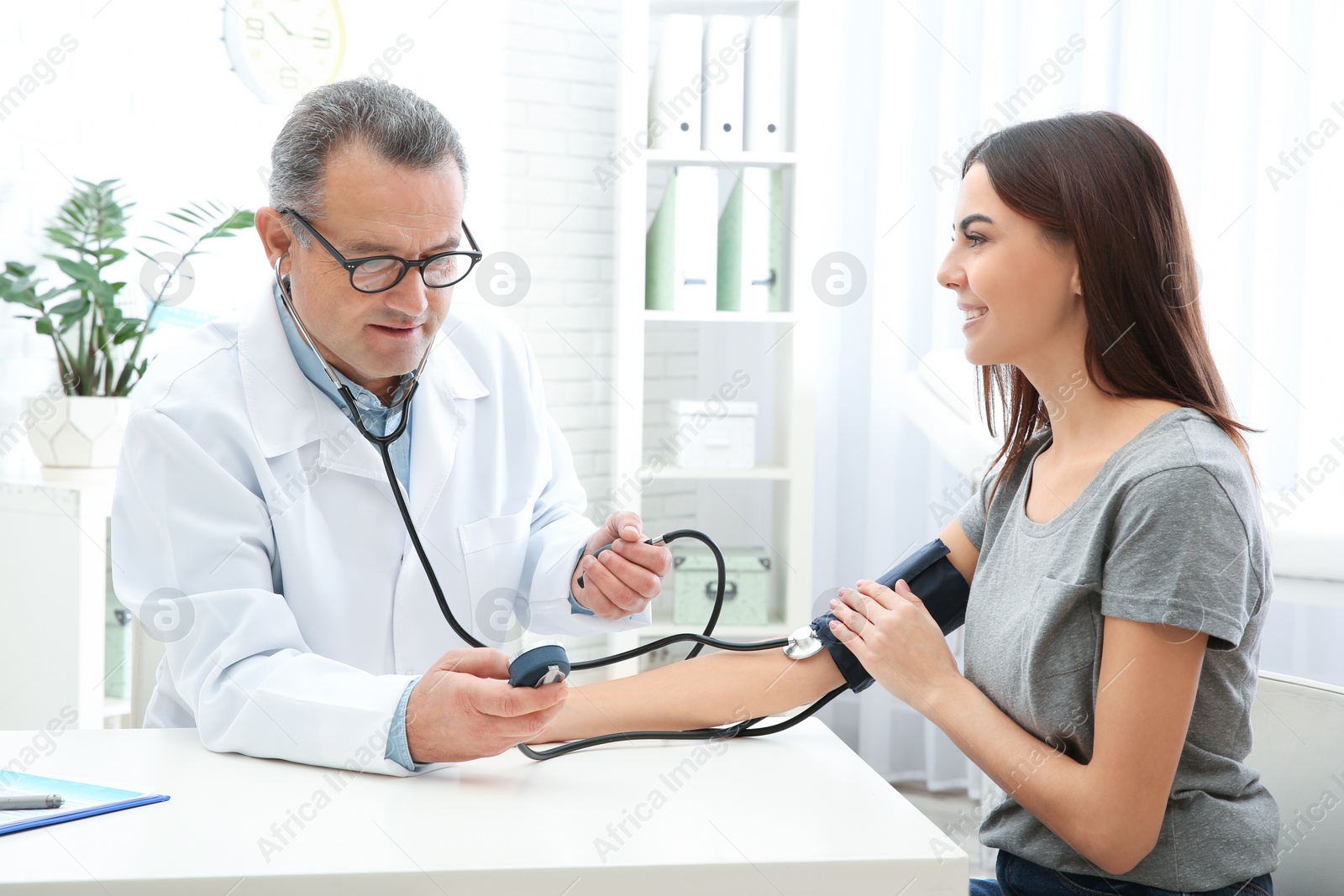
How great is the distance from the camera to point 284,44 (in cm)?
281

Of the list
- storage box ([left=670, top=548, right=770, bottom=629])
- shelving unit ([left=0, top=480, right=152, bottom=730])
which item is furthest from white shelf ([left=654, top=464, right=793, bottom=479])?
shelving unit ([left=0, top=480, right=152, bottom=730])

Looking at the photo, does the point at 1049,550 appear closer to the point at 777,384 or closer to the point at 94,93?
the point at 777,384

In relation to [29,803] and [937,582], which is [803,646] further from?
[29,803]

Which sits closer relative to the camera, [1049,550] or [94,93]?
[1049,550]

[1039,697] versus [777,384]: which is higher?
[777,384]

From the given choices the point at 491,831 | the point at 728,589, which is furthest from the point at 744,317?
the point at 491,831

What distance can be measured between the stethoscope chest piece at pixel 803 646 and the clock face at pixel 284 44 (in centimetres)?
228

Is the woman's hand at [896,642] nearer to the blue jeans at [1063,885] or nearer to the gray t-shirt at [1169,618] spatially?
the gray t-shirt at [1169,618]

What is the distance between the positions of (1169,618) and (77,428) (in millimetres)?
2196

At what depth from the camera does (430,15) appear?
3055 mm

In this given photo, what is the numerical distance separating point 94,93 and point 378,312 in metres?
1.89

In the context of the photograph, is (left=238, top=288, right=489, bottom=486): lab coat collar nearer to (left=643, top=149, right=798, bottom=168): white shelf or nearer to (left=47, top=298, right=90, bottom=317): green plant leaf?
(left=47, top=298, right=90, bottom=317): green plant leaf

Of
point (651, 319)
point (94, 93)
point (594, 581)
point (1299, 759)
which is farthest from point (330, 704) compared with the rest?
point (94, 93)

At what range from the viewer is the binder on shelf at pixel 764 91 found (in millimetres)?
2730
